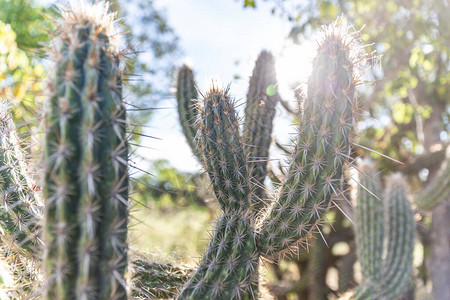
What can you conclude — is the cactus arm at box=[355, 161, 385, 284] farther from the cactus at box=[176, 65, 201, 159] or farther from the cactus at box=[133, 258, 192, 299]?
the cactus at box=[133, 258, 192, 299]

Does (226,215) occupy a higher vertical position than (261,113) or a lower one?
lower

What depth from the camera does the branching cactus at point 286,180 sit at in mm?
1606

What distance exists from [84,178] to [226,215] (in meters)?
0.80

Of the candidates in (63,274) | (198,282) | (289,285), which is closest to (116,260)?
(63,274)

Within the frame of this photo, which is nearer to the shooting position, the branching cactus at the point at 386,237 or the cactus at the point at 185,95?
the cactus at the point at 185,95

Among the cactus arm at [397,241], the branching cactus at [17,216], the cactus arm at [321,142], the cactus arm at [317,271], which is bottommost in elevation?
the cactus arm at [317,271]

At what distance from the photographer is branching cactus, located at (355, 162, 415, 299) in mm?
3338

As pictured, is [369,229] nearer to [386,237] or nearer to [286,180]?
[386,237]

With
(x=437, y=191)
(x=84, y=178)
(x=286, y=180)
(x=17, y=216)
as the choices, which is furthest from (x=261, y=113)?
(x=437, y=191)

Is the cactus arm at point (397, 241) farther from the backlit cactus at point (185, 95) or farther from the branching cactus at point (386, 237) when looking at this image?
the backlit cactus at point (185, 95)

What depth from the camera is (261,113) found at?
254 cm

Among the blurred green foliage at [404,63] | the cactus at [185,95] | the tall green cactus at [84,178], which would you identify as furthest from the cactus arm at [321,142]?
the blurred green foliage at [404,63]

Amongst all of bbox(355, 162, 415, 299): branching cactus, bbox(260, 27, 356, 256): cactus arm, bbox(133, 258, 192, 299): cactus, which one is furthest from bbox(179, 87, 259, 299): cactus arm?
bbox(355, 162, 415, 299): branching cactus

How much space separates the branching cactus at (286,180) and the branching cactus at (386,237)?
72.0 inches
